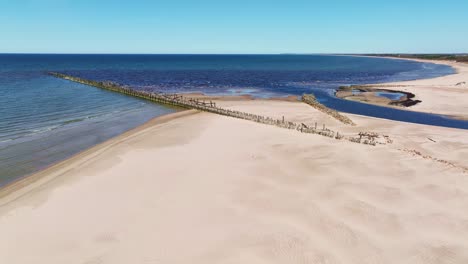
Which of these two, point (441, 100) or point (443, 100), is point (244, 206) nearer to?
point (441, 100)

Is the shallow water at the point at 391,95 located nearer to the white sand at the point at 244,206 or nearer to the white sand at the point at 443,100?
the white sand at the point at 443,100

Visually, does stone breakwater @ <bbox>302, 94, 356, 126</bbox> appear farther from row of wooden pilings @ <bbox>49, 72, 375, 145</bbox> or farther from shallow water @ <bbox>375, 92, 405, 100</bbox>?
shallow water @ <bbox>375, 92, 405, 100</bbox>

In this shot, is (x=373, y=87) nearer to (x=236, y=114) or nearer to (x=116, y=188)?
(x=236, y=114)

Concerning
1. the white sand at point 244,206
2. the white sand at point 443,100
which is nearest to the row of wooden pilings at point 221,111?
the white sand at point 244,206

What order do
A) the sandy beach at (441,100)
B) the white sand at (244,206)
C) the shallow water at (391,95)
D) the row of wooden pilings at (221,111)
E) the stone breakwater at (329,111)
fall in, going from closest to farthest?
the white sand at (244,206) < the row of wooden pilings at (221,111) < the stone breakwater at (329,111) < the sandy beach at (441,100) < the shallow water at (391,95)

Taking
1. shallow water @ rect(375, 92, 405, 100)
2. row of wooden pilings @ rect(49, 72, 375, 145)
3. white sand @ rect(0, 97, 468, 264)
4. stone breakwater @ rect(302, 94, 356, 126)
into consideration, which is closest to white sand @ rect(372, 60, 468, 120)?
shallow water @ rect(375, 92, 405, 100)

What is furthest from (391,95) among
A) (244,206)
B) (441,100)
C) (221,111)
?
(244,206)
